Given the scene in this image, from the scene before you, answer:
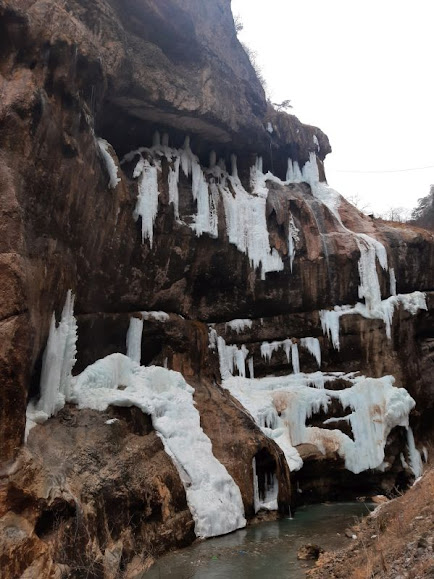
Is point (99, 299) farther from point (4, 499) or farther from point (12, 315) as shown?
point (4, 499)

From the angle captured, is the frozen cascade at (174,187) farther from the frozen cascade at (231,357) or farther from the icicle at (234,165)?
the frozen cascade at (231,357)

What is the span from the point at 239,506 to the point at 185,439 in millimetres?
2141

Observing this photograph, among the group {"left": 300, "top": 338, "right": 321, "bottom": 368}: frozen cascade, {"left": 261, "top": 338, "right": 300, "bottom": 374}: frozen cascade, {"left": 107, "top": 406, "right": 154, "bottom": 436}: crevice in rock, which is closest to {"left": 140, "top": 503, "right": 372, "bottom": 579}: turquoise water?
{"left": 107, "top": 406, "right": 154, "bottom": 436}: crevice in rock

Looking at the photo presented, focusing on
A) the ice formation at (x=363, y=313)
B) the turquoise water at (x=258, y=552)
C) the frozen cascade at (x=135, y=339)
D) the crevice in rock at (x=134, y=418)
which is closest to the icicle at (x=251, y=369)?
the ice formation at (x=363, y=313)

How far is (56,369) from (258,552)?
19.1ft

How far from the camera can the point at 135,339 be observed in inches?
636

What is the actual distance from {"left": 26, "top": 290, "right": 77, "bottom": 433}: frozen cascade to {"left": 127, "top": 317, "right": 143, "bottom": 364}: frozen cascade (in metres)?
3.86

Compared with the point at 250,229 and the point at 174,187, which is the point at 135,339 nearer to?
the point at 174,187

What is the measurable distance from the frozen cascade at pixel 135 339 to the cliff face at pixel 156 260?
15.4 inches

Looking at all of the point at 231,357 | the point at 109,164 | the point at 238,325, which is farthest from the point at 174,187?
the point at 231,357

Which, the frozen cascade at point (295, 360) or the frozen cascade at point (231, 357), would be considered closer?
the frozen cascade at point (231, 357)

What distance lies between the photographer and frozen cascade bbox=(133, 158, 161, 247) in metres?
16.5

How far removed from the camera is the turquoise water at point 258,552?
342 inches

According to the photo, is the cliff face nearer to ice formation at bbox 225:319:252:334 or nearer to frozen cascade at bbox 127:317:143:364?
ice formation at bbox 225:319:252:334
